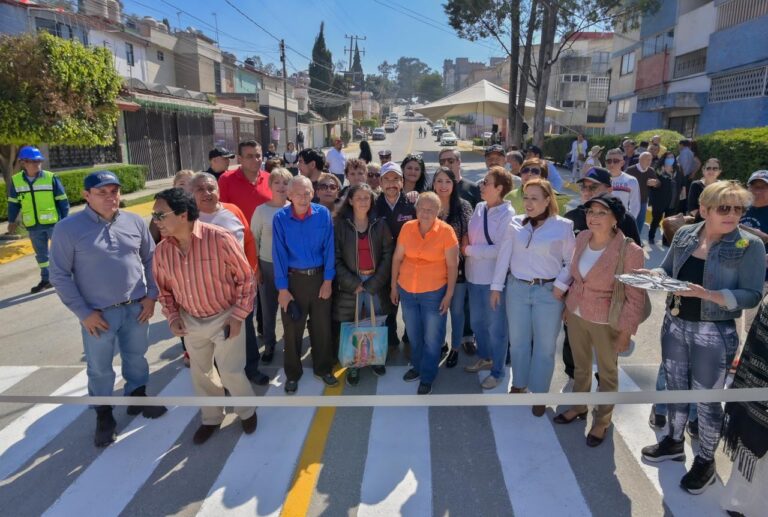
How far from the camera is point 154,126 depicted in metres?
20.3

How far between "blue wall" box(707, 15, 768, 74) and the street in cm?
1822

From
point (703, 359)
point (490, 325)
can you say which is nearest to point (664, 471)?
point (703, 359)

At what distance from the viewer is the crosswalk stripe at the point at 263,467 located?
2.92m

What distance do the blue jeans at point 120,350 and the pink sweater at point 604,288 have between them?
337cm

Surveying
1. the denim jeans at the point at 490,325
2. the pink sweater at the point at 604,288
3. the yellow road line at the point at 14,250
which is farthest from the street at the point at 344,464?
the yellow road line at the point at 14,250

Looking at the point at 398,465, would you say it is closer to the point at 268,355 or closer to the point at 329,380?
the point at 329,380

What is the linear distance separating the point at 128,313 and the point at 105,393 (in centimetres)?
62

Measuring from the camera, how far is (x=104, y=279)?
138 inches

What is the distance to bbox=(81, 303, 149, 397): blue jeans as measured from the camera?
3580 millimetres

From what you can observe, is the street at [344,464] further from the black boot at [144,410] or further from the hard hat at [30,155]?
the hard hat at [30,155]

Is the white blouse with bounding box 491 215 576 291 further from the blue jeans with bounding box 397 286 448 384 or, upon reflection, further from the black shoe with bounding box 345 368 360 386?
the black shoe with bounding box 345 368 360 386

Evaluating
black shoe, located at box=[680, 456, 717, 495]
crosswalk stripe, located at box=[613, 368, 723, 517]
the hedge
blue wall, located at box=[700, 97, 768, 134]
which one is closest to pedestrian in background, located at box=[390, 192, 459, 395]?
crosswalk stripe, located at box=[613, 368, 723, 517]

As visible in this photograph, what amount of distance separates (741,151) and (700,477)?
9939mm

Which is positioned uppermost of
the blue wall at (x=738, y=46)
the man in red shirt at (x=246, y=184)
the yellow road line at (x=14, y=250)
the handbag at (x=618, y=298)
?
the blue wall at (x=738, y=46)
